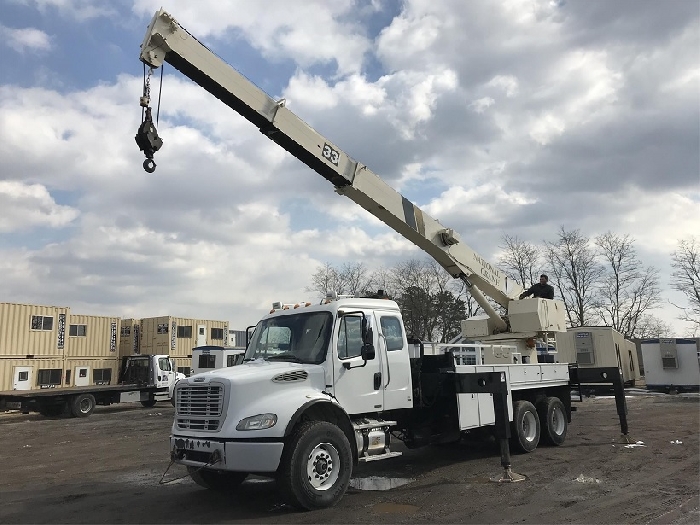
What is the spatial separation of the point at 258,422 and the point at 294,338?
63.9 inches

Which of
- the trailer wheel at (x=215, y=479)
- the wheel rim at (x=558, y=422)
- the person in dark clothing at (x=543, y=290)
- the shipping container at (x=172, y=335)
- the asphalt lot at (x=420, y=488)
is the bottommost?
the asphalt lot at (x=420, y=488)

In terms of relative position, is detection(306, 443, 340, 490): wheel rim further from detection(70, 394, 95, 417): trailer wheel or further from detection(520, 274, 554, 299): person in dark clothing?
detection(70, 394, 95, 417): trailer wheel

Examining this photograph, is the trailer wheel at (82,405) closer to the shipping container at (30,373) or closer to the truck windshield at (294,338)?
the shipping container at (30,373)

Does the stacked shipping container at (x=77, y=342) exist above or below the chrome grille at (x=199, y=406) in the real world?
above

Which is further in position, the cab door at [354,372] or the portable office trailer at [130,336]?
the portable office trailer at [130,336]

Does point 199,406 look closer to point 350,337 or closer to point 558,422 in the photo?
point 350,337

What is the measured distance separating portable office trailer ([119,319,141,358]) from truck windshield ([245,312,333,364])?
25338 millimetres

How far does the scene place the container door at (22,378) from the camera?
79.5 ft

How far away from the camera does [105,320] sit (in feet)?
94.5

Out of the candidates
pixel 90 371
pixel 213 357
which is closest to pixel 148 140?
pixel 213 357

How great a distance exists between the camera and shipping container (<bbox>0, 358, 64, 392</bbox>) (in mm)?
23953

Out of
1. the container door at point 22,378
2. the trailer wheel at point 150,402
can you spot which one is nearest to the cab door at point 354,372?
the trailer wheel at point 150,402

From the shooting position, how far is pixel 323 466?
6.73m

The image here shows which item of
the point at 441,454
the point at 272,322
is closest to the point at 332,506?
the point at 272,322
